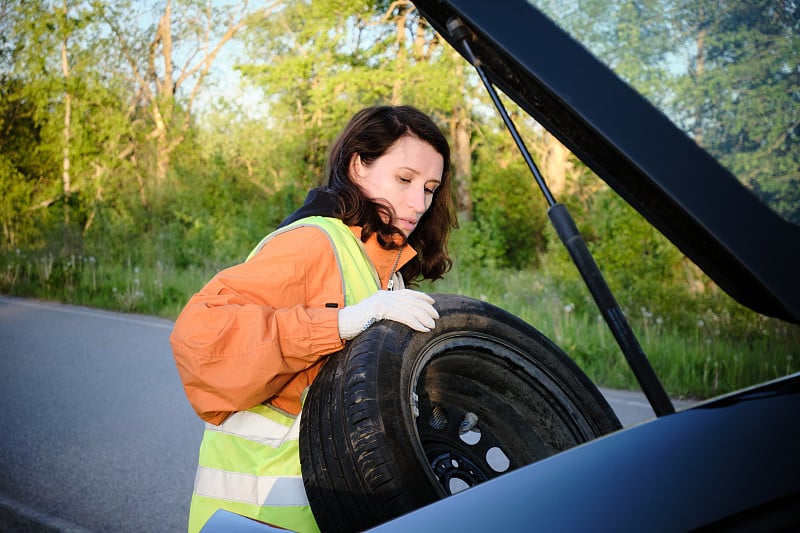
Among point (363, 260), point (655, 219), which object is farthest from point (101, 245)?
point (655, 219)

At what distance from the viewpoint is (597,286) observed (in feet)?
5.87

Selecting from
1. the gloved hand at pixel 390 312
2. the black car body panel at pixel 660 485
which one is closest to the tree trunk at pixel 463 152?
the gloved hand at pixel 390 312

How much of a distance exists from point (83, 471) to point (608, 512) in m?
4.58

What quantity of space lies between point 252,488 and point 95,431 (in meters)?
4.02

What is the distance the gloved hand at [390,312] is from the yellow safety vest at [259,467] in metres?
0.25

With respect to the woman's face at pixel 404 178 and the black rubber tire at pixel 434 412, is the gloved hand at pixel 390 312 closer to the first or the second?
the black rubber tire at pixel 434 412

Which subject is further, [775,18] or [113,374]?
[113,374]

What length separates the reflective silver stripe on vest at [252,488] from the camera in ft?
7.79

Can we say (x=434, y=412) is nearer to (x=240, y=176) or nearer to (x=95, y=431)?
(x=95, y=431)

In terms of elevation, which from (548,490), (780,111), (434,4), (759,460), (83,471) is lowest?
(83,471)

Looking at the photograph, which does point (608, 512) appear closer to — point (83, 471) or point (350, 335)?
point (350, 335)

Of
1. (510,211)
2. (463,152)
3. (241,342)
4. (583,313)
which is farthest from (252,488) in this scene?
(463,152)

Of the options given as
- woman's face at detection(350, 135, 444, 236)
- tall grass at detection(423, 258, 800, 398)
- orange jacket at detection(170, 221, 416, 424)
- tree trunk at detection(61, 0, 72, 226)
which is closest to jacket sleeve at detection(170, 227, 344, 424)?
orange jacket at detection(170, 221, 416, 424)

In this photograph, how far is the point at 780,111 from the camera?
164cm
